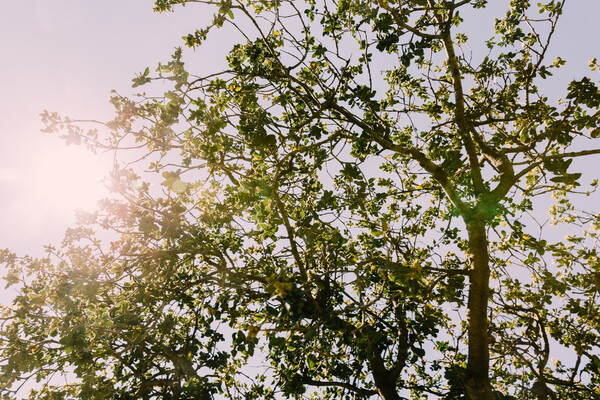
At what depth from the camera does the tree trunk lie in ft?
14.3

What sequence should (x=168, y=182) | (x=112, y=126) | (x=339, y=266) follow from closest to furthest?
(x=168, y=182) < (x=112, y=126) < (x=339, y=266)

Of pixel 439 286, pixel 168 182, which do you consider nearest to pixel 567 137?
pixel 439 286

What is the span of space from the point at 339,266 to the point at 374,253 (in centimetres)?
80

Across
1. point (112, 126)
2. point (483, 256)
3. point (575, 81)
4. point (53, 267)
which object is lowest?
point (53, 267)

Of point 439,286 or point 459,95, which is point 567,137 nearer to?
point 459,95

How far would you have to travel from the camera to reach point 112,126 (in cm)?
445

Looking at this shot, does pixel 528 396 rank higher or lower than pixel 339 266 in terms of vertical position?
lower

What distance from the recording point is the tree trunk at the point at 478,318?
4.35m

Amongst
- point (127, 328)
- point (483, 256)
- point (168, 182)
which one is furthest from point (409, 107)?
point (127, 328)

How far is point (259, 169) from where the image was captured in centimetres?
486

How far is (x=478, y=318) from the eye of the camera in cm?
473

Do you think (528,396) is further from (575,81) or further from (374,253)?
(575,81)

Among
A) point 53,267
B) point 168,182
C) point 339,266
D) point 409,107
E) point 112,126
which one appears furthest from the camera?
point 409,107

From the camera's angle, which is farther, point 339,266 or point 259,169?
point 339,266
